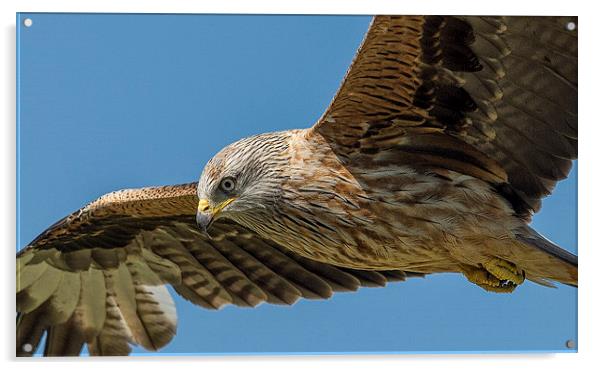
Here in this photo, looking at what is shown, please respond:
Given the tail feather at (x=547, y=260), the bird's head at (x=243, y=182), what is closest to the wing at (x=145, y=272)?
the bird's head at (x=243, y=182)

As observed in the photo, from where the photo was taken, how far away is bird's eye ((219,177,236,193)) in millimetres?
5984

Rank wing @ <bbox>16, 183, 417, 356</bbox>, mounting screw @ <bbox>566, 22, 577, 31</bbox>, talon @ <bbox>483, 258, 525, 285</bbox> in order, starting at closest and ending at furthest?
mounting screw @ <bbox>566, 22, 577, 31</bbox>
talon @ <bbox>483, 258, 525, 285</bbox>
wing @ <bbox>16, 183, 417, 356</bbox>

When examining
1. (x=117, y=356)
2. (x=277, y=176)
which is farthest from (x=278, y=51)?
(x=117, y=356)

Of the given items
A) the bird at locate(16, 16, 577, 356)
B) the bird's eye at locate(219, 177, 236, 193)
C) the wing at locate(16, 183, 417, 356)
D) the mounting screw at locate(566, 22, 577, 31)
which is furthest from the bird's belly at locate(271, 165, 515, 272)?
the mounting screw at locate(566, 22, 577, 31)

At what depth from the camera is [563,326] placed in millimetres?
5949

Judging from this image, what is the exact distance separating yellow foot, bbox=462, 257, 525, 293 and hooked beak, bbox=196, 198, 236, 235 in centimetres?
132

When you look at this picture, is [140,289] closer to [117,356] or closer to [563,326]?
[117,356]

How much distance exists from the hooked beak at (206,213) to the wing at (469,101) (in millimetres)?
660

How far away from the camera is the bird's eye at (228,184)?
5984mm

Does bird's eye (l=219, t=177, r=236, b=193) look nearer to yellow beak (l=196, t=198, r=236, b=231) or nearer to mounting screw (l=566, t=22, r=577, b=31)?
yellow beak (l=196, t=198, r=236, b=231)

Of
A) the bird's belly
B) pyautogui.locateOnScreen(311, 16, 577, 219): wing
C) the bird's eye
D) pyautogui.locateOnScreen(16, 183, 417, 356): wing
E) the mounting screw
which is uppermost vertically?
the mounting screw

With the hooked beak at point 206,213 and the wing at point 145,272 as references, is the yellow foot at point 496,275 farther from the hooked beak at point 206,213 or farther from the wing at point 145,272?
the hooked beak at point 206,213

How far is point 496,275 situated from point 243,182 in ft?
4.62

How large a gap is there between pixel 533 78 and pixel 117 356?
8.52 feet
